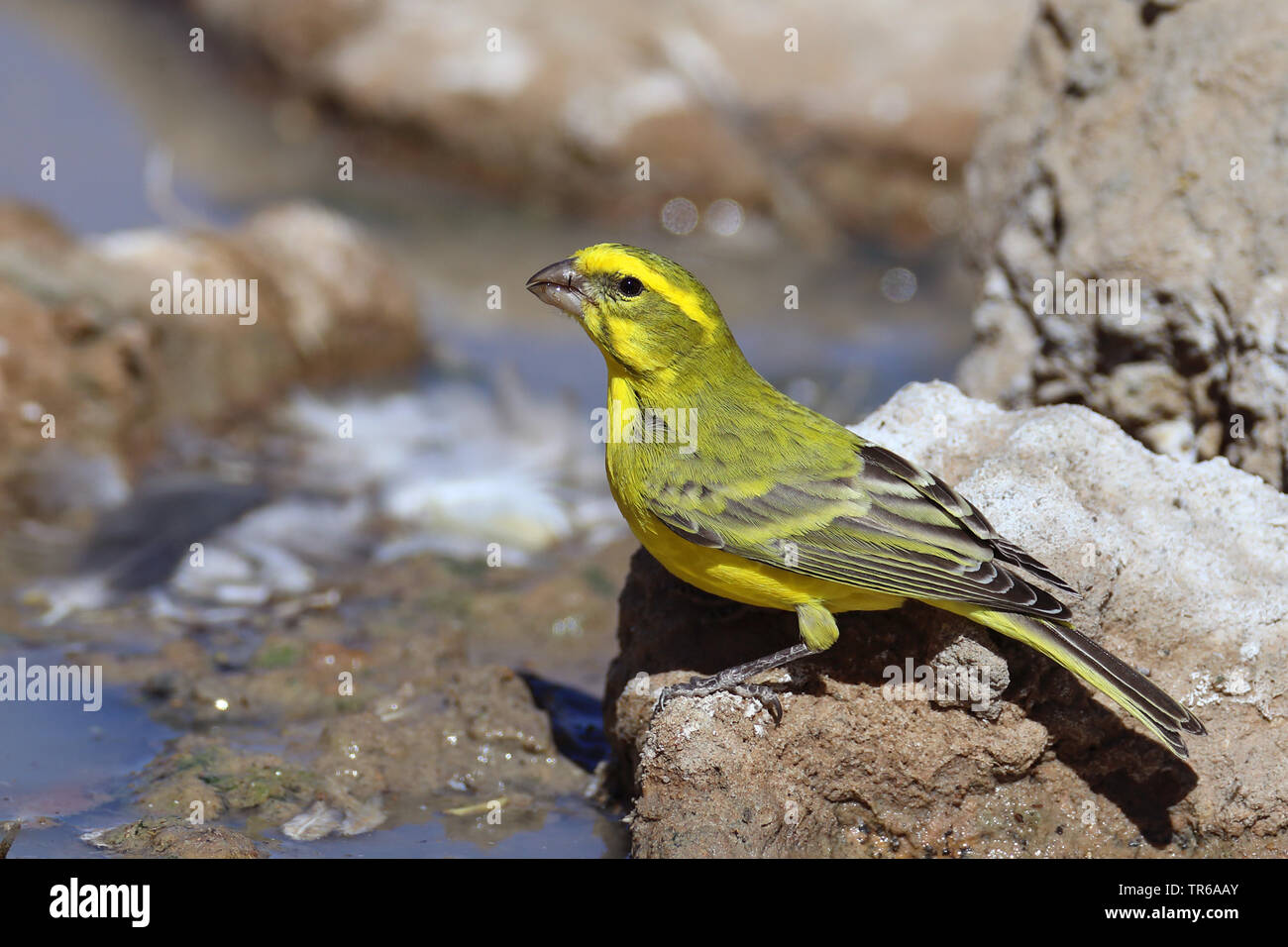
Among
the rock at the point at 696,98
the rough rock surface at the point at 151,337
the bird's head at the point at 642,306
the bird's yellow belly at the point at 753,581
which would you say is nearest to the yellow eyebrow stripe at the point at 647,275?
the bird's head at the point at 642,306

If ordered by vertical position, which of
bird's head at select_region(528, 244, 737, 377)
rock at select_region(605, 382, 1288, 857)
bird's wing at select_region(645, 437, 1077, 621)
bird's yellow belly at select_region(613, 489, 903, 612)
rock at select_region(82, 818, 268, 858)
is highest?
bird's head at select_region(528, 244, 737, 377)

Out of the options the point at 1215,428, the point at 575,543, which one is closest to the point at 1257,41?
the point at 1215,428

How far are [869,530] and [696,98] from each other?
8199mm

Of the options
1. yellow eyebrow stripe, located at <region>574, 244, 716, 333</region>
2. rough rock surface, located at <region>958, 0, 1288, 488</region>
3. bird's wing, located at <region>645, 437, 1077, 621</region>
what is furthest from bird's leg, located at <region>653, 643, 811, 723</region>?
rough rock surface, located at <region>958, 0, 1288, 488</region>

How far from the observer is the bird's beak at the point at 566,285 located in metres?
4.74

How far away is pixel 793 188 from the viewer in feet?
39.3

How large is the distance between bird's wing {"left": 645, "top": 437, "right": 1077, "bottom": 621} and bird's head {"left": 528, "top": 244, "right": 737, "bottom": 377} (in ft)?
1.73

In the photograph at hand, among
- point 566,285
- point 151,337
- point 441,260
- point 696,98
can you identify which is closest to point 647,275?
point 566,285

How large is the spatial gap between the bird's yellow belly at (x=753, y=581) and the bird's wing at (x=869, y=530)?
0.06m

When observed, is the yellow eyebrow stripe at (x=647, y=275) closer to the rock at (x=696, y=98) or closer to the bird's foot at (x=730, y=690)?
the bird's foot at (x=730, y=690)

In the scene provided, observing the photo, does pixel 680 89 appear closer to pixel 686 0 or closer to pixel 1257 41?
pixel 686 0

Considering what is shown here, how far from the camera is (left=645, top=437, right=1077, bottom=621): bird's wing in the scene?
401cm

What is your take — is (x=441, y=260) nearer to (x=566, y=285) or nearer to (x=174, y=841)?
(x=566, y=285)

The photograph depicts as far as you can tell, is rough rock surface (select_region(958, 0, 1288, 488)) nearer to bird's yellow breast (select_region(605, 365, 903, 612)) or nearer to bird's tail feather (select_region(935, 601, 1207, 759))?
bird's tail feather (select_region(935, 601, 1207, 759))
